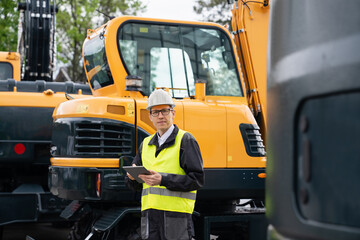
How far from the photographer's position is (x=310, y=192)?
1.98 meters

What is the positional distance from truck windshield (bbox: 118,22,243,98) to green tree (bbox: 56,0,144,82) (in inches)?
854

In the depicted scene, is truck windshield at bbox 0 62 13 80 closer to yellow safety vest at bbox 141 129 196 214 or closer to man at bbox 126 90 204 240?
man at bbox 126 90 204 240

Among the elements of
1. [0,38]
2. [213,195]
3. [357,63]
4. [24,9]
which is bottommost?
[213,195]

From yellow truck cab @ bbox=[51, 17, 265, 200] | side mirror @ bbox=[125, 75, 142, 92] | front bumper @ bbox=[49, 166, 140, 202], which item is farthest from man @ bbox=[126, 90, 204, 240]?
side mirror @ bbox=[125, 75, 142, 92]

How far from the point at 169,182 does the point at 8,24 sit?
20408mm

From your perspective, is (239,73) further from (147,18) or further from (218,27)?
(147,18)

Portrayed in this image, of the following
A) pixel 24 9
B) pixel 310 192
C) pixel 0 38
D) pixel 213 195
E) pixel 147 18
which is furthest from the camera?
pixel 0 38

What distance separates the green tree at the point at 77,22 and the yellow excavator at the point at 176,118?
2167 centimetres

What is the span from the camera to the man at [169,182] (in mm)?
4062

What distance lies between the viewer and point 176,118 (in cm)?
562

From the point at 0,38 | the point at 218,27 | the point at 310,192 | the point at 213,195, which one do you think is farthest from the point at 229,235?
the point at 0,38

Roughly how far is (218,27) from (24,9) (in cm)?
546

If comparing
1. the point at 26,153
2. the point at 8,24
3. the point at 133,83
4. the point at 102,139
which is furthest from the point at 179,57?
the point at 8,24

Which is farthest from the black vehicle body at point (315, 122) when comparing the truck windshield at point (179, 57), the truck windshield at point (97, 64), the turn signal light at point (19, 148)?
the turn signal light at point (19, 148)
